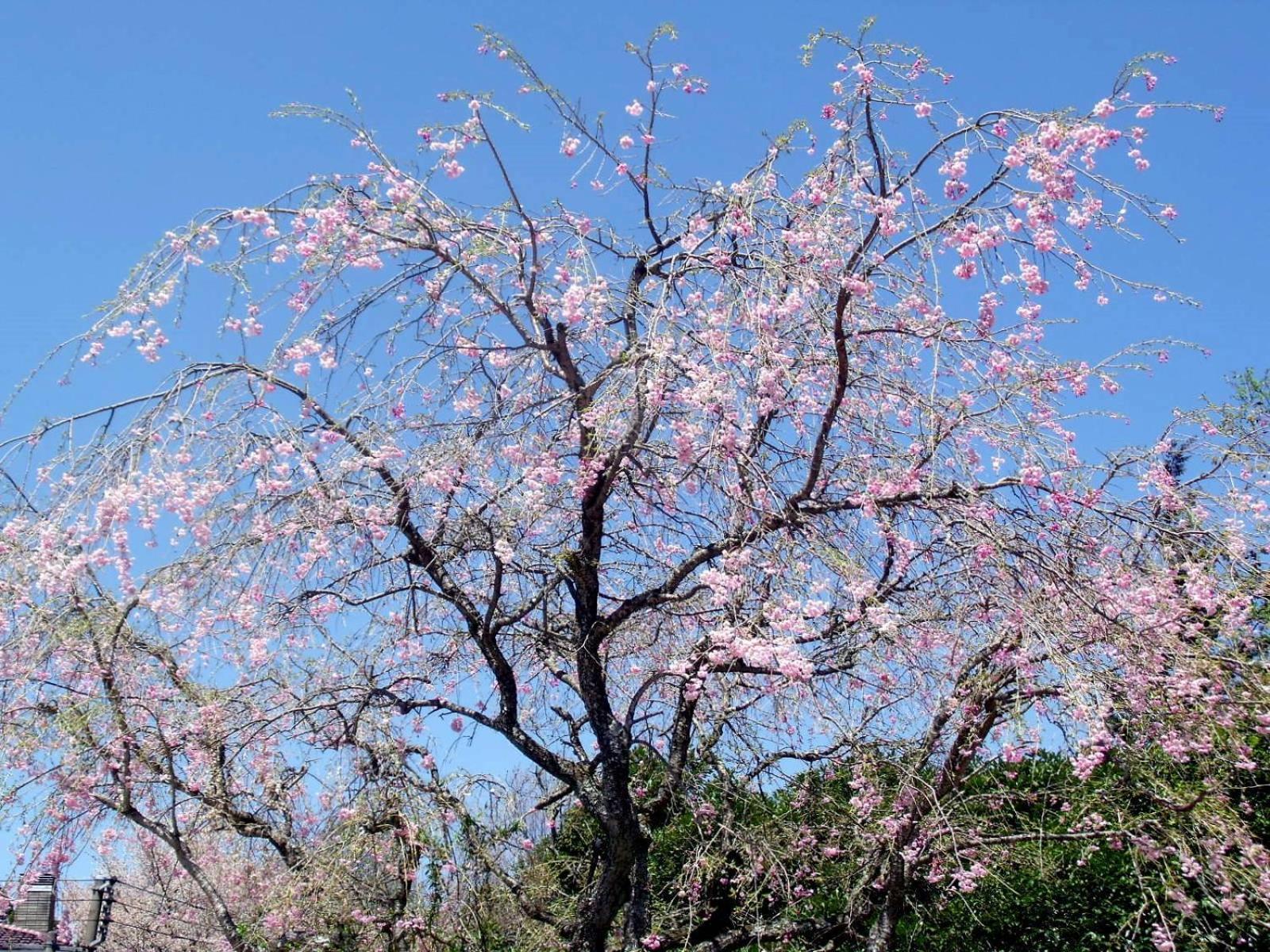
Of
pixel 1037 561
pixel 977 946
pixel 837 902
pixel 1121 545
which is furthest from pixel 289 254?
pixel 977 946

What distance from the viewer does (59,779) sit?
499cm

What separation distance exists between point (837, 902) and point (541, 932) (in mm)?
1691

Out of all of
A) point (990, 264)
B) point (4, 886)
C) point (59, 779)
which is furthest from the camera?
point (4, 886)

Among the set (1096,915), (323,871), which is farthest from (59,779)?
(1096,915)

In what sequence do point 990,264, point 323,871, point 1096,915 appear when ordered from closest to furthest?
point 990,264
point 323,871
point 1096,915

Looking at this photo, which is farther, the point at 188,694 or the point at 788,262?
the point at 188,694

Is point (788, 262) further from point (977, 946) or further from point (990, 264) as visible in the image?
point (977, 946)

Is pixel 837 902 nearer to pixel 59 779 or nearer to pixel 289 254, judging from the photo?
pixel 59 779

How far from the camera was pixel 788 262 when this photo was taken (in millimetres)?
4469

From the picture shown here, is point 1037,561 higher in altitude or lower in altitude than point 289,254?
lower

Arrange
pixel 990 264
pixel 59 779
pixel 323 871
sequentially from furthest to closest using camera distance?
pixel 59 779 → pixel 323 871 → pixel 990 264

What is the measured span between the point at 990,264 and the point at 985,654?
1620 millimetres

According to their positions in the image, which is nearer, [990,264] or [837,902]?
[990,264]

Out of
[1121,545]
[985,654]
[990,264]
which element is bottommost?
[985,654]
